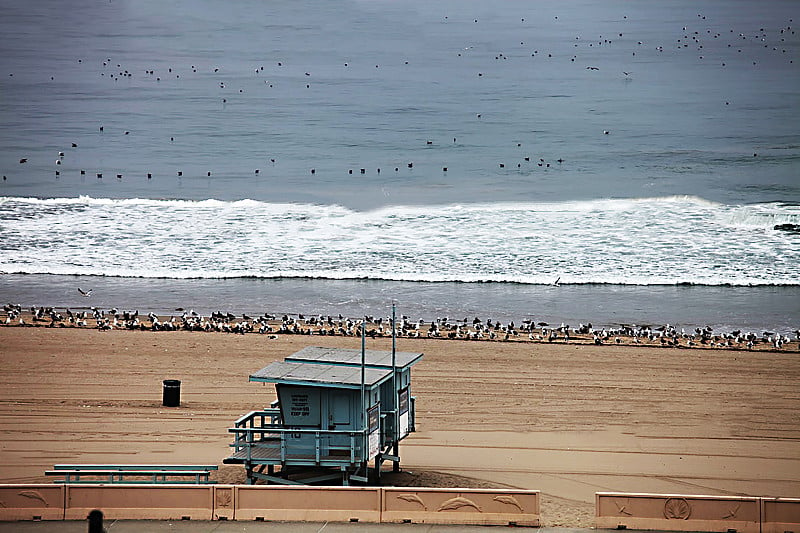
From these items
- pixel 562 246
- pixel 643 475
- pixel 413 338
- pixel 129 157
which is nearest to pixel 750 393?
pixel 643 475

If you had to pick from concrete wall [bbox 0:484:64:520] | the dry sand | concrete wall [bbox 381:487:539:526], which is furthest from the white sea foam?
concrete wall [bbox 0:484:64:520]

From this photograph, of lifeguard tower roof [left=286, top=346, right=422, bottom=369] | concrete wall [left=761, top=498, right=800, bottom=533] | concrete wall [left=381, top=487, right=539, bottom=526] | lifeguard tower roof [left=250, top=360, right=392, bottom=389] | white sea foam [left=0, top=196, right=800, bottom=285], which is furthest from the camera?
white sea foam [left=0, top=196, right=800, bottom=285]

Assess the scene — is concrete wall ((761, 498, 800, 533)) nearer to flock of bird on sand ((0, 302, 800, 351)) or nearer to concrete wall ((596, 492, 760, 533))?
concrete wall ((596, 492, 760, 533))

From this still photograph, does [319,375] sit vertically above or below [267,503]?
above

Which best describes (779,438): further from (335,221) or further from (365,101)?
(365,101)

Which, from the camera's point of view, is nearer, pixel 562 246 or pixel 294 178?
pixel 562 246

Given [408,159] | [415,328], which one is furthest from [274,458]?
[408,159]

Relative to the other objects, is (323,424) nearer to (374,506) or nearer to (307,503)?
(307,503)
